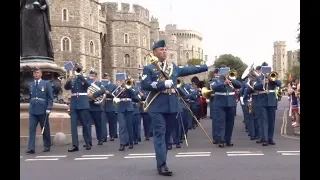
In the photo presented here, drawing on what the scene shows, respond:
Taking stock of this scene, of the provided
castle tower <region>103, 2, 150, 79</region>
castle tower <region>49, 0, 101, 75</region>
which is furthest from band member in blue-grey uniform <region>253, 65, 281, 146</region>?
castle tower <region>103, 2, 150, 79</region>

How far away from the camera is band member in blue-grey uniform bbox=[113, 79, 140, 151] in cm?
1294

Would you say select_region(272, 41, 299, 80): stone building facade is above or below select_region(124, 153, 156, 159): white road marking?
above

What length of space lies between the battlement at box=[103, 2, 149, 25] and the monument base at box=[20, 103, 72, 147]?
77.3 meters

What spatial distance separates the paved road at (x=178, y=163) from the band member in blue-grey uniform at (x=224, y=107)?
1.40 feet

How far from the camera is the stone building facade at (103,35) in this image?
2906 inches

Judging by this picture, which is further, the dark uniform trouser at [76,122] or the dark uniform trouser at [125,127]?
the dark uniform trouser at [125,127]

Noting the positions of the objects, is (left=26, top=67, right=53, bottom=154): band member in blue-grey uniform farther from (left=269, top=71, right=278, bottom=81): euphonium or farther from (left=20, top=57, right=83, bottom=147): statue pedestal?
(left=269, top=71, right=278, bottom=81): euphonium

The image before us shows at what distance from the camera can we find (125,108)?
13.1 meters

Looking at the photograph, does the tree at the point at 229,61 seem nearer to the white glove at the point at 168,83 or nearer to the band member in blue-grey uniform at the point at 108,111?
the band member in blue-grey uniform at the point at 108,111

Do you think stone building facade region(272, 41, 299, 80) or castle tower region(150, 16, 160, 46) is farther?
stone building facade region(272, 41, 299, 80)

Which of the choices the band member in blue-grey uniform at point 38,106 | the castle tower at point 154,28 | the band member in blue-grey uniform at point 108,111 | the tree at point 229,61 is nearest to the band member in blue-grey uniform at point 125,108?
the band member in blue-grey uniform at point 38,106

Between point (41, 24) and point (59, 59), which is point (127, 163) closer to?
point (41, 24)

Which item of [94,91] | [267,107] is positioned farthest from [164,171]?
[94,91]
